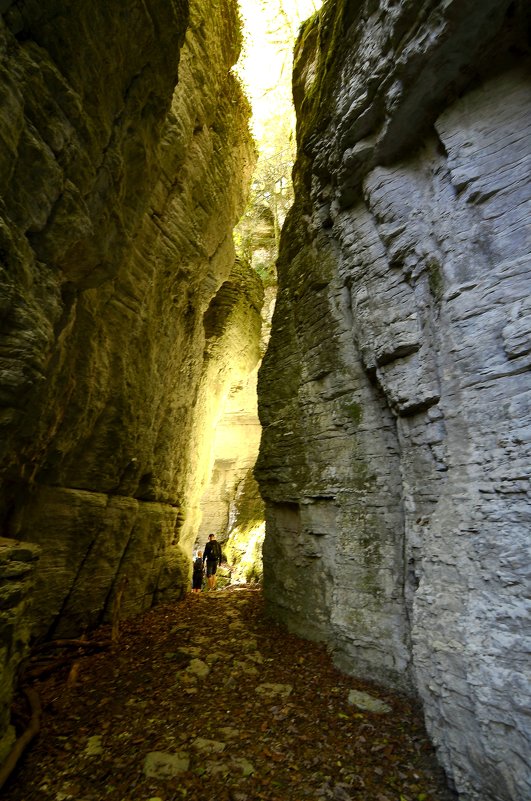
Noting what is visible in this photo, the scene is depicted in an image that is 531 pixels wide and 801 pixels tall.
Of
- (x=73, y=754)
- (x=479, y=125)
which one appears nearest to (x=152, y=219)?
(x=479, y=125)

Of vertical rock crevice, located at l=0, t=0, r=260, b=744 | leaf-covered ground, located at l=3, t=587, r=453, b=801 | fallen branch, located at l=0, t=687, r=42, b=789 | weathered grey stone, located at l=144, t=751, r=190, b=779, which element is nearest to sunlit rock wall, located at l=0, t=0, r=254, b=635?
vertical rock crevice, located at l=0, t=0, r=260, b=744

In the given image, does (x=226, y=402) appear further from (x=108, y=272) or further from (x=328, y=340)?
(x=108, y=272)

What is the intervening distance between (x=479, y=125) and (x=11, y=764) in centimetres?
986

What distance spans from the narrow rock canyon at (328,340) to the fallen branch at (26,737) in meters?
0.12

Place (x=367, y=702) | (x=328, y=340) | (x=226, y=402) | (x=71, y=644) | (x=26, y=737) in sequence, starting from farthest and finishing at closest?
(x=226, y=402) < (x=328, y=340) < (x=71, y=644) < (x=367, y=702) < (x=26, y=737)

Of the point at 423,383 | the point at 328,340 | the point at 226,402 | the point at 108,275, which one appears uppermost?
the point at 226,402

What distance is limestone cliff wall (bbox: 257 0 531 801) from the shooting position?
4.21 meters

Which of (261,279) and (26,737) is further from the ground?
(261,279)

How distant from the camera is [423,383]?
5.69 meters

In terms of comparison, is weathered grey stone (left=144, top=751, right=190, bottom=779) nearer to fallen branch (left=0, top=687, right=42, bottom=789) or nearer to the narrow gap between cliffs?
fallen branch (left=0, top=687, right=42, bottom=789)

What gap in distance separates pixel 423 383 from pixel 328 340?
309 cm

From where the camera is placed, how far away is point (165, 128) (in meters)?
8.99

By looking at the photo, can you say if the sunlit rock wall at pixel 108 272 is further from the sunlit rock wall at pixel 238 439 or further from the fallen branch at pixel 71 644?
the sunlit rock wall at pixel 238 439

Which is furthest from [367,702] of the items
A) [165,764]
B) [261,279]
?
[261,279]
